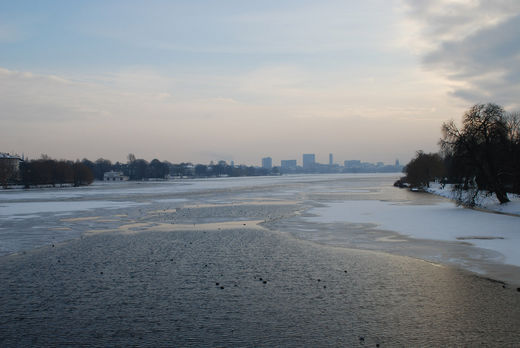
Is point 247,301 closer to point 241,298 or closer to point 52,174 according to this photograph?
point 241,298

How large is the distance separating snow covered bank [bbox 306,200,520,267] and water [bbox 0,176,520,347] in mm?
→ 5658

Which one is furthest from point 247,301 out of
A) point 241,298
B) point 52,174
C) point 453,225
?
point 52,174

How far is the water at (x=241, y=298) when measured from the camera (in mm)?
8914

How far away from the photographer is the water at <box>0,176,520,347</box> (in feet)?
29.2

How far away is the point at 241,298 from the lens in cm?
1156

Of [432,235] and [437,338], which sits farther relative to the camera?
[432,235]

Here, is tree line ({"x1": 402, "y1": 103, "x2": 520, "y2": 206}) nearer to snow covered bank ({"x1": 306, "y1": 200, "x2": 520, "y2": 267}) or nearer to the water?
snow covered bank ({"x1": 306, "y1": 200, "x2": 520, "y2": 267})

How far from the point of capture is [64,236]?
75.1 ft

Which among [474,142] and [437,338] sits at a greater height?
[474,142]

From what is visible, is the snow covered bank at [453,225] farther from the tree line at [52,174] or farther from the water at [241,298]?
the tree line at [52,174]

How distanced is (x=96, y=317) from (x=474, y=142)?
3729 cm

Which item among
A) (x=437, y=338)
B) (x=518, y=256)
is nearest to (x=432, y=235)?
(x=518, y=256)

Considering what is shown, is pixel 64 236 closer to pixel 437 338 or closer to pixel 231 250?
pixel 231 250

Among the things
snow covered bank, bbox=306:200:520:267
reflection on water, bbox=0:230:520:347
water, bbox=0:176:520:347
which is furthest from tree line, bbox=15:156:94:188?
reflection on water, bbox=0:230:520:347
